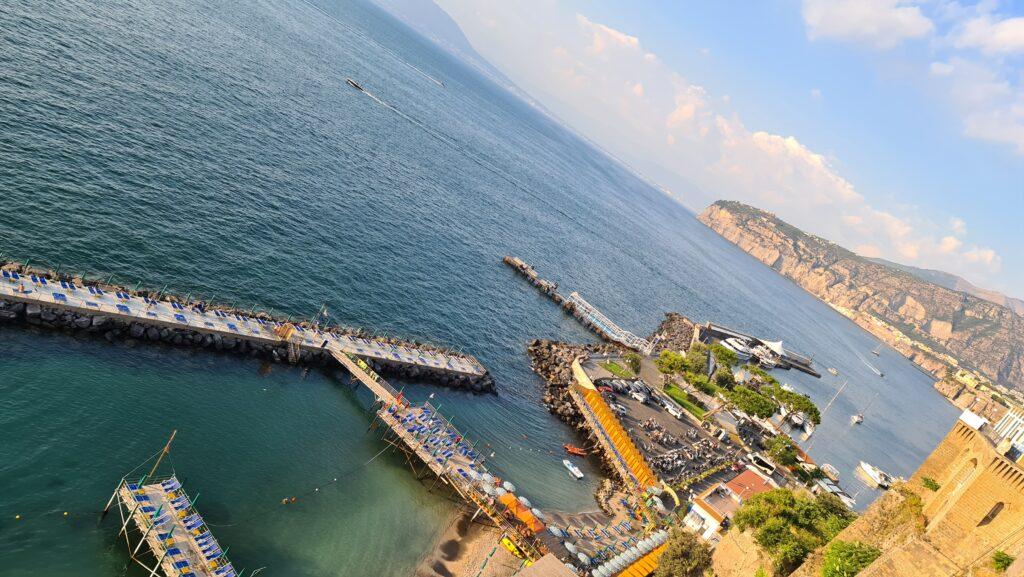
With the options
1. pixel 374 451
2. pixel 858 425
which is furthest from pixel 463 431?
pixel 858 425

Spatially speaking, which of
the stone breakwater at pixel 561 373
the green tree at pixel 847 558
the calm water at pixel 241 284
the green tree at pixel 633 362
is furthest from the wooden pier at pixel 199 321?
the green tree at pixel 847 558

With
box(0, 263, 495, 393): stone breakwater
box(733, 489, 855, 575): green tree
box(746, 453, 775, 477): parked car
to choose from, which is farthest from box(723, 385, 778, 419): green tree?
box(0, 263, 495, 393): stone breakwater

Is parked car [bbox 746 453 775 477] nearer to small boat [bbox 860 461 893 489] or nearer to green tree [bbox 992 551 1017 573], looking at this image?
small boat [bbox 860 461 893 489]

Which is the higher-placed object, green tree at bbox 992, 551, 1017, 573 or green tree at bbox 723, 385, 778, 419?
green tree at bbox 992, 551, 1017, 573

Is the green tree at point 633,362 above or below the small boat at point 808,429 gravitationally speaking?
below

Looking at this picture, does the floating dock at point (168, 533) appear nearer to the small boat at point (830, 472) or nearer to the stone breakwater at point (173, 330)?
the stone breakwater at point (173, 330)

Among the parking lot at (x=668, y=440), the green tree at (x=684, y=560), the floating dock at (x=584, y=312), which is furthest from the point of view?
the floating dock at (x=584, y=312)

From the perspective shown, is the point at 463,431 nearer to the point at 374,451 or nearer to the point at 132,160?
the point at 374,451
